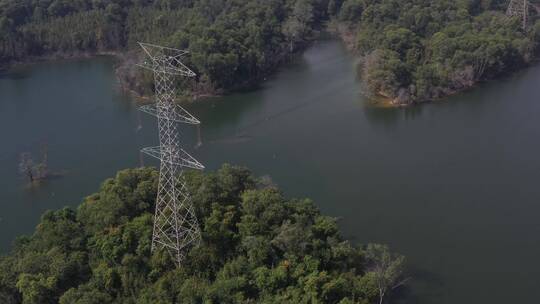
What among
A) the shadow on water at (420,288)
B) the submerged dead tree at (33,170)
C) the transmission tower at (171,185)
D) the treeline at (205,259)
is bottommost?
the shadow on water at (420,288)

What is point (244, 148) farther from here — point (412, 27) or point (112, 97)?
point (412, 27)

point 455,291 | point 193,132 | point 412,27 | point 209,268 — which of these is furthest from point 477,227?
point 412,27

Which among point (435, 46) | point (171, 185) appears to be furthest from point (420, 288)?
point (435, 46)

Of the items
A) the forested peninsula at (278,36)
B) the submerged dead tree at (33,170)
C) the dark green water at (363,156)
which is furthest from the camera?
the forested peninsula at (278,36)

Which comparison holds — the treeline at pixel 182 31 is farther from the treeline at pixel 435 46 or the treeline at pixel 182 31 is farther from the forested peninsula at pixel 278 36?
the treeline at pixel 435 46

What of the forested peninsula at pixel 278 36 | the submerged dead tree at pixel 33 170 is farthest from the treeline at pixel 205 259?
the forested peninsula at pixel 278 36

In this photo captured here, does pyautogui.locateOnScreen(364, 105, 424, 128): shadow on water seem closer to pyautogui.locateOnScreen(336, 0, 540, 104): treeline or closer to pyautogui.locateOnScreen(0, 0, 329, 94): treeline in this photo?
pyautogui.locateOnScreen(336, 0, 540, 104): treeline

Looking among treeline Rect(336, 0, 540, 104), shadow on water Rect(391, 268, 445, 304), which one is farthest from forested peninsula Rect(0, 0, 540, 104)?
shadow on water Rect(391, 268, 445, 304)
